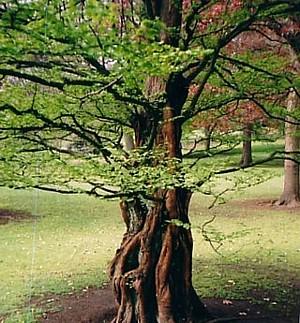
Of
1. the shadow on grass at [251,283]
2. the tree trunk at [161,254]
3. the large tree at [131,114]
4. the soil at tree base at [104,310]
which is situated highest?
the large tree at [131,114]

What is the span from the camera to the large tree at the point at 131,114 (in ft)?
7.70

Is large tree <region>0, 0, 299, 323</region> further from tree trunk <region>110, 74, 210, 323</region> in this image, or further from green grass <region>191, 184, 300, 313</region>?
green grass <region>191, 184, 300, 313</region>

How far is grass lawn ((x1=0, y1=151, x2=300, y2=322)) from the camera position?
5.38m

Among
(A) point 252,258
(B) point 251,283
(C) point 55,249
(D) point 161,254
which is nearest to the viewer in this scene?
(D) point 161,254

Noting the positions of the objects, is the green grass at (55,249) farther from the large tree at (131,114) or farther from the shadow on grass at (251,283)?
the large tree at (131,114)

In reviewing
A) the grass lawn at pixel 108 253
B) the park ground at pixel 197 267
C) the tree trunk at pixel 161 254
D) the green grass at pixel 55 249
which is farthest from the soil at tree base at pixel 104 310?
the tree trunk at pixel 161 254

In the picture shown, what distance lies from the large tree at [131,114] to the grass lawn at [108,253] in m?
0.56

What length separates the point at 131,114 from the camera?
412 cm

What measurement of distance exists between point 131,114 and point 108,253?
365cm

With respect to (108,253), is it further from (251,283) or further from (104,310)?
(104,310)

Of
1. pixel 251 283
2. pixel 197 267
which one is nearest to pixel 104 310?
pixel 251 283

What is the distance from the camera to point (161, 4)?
404cm

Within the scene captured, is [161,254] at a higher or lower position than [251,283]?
higher

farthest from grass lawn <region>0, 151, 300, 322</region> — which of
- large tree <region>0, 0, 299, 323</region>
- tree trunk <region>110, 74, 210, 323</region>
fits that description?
large tree <region>0, 0, 299, 323</region>
